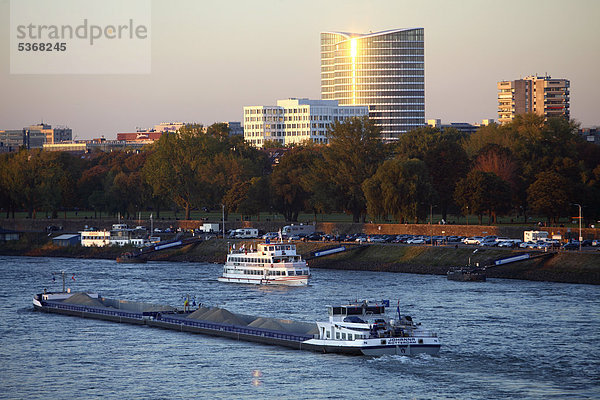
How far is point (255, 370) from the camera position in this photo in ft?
206

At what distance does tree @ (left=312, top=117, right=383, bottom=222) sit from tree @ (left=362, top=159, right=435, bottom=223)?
29.5 feet

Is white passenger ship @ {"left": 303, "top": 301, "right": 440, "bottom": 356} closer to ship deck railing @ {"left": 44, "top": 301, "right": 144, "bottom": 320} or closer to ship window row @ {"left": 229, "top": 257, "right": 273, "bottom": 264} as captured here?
ship deck railing @ {"left": 44, "top": 301, "right": 144, "bottom": 320}

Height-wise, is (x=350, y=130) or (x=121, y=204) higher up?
(x=350, y=130)

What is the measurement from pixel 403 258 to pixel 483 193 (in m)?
24.4

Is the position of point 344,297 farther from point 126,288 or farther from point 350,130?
point 350,130

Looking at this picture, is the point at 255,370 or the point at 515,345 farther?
the point at 515,345

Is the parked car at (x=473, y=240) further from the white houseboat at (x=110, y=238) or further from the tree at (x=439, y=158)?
the white houseboat at (x=110, y=238)

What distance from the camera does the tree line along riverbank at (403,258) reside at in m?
106

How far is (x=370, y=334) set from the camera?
65.2m

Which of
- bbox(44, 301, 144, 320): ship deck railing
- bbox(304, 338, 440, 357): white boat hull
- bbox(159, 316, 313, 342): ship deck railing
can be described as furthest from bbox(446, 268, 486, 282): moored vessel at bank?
bbox(304, 338, 440, 357): white boat hull

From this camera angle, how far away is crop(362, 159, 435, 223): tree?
146875 millimetres

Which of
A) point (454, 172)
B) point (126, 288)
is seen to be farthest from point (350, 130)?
point (126, 288)

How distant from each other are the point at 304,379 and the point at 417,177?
9069cm

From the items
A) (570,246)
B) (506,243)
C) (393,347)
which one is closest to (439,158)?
(506,243)
